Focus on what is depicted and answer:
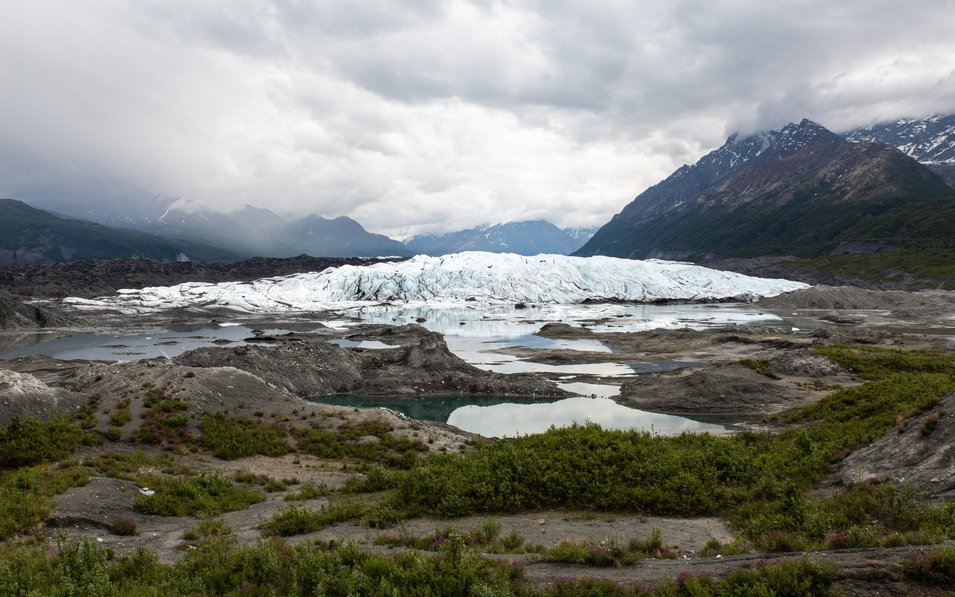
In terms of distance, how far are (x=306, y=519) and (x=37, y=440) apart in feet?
43.5

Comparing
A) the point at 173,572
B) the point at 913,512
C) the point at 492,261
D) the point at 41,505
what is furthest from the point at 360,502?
the point at 492,261

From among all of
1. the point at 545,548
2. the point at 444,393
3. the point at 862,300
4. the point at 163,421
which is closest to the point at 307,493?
the point at 545,548

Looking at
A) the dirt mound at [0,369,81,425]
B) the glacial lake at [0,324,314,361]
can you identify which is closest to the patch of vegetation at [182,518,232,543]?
the dirt mound at [0,369,81,425]

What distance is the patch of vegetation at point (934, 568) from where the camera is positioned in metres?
6.80

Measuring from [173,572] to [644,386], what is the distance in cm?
4452

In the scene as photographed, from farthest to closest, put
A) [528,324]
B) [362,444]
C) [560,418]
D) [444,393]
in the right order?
[528,324] → [444,393] → [560,418] → [362,444]

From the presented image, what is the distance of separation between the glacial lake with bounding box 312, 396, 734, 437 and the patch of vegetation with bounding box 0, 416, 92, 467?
23.5m

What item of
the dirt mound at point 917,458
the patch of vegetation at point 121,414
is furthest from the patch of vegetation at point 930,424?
the patch of vegetation at point 121,414

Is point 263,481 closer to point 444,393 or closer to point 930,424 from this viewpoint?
point 930,424

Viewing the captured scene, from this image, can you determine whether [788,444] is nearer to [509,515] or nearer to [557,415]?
[509,515]

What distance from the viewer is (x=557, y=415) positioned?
41.9m

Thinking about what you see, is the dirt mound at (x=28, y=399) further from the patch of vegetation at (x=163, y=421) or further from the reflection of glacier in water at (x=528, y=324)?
the reflection of glacier in water at (x=528, y=324)

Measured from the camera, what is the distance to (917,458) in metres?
12.6

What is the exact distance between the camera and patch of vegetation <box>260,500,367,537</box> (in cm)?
1205
